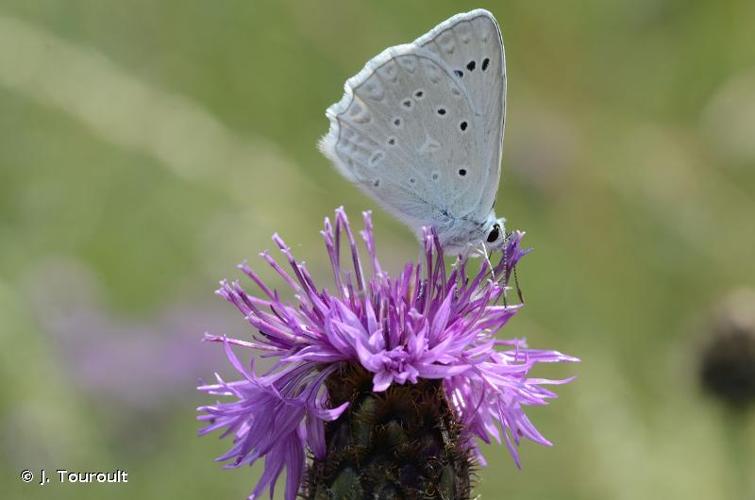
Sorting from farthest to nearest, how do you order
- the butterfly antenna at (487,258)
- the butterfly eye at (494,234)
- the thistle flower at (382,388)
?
the butterfly eye at (494,234) → the butterfly antenna at (487,258) → the thistle flower at (382,388)

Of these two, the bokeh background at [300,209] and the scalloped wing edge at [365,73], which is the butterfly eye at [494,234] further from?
the bokeh background at [300,209]

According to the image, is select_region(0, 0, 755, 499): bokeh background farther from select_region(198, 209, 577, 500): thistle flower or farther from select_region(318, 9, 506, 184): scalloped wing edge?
select_region(198, 209, 577, 500): thistle flower

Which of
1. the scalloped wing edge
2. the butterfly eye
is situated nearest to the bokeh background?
the scalloped wing edge

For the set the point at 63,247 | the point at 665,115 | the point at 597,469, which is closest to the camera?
the point at 597,469

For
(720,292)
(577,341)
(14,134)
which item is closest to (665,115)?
(720,292)

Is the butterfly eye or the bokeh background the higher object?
the bokeh background

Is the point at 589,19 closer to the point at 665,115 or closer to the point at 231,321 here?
the point at 665,115

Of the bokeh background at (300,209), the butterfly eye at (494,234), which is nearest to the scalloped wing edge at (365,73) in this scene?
the butterfly eye at (494,234)
